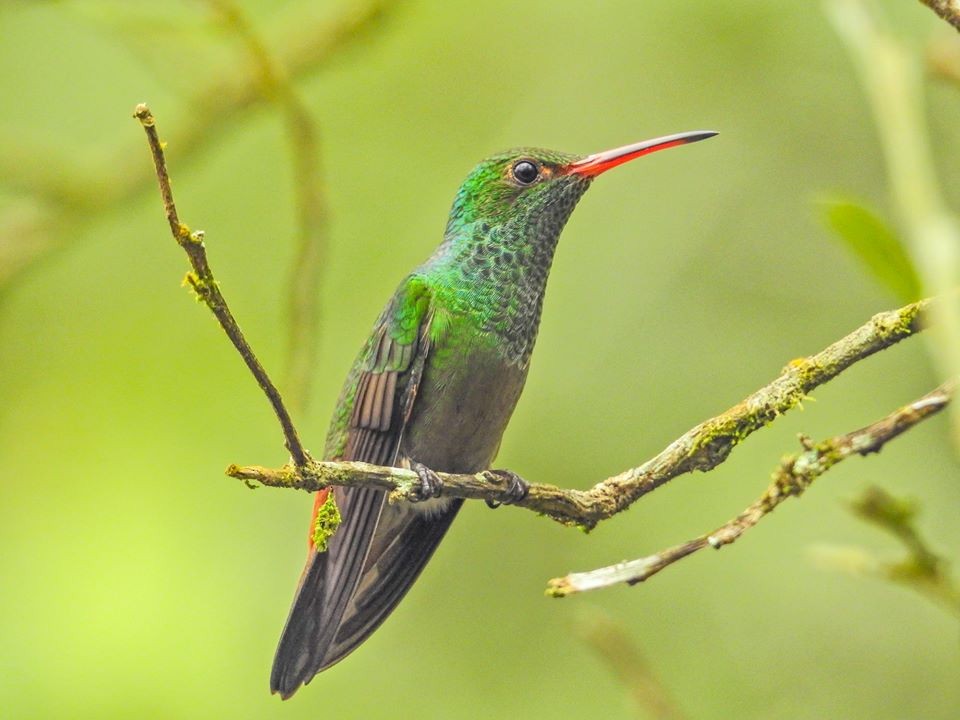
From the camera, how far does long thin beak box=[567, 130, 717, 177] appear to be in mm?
3162

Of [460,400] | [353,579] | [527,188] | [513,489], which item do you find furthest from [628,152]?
[353,579]

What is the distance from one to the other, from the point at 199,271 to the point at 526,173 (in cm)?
209

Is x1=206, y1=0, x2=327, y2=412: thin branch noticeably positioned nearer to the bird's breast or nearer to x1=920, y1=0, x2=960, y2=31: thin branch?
the bird's breast

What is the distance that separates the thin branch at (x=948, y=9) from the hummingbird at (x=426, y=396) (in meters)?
1.32

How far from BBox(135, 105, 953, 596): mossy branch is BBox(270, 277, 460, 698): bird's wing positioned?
39cm

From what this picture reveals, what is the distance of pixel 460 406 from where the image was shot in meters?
3.28

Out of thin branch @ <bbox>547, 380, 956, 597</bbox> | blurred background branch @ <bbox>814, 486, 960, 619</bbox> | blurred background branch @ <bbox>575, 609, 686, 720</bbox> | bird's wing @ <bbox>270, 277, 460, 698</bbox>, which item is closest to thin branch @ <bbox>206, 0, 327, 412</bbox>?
bird's wing @ <bbox>270, 277, 460, 698</bbox>

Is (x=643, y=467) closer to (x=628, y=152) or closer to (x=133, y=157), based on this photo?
(x=628, y=152)

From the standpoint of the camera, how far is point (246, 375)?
5.46 meters

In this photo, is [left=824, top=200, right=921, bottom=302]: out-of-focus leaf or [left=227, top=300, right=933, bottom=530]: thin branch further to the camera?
[left=227, top=300, right=933, bottom=530]: thin branch

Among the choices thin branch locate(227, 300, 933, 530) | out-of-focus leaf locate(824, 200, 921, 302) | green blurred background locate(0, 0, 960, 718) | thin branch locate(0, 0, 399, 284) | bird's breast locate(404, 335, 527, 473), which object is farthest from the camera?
green blurred background locate(0, 0, 960, 718)

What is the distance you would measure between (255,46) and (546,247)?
1104 millimetres

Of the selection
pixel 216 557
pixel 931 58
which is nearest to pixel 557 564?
pixel 216 557

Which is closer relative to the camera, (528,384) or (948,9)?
(948,9)
